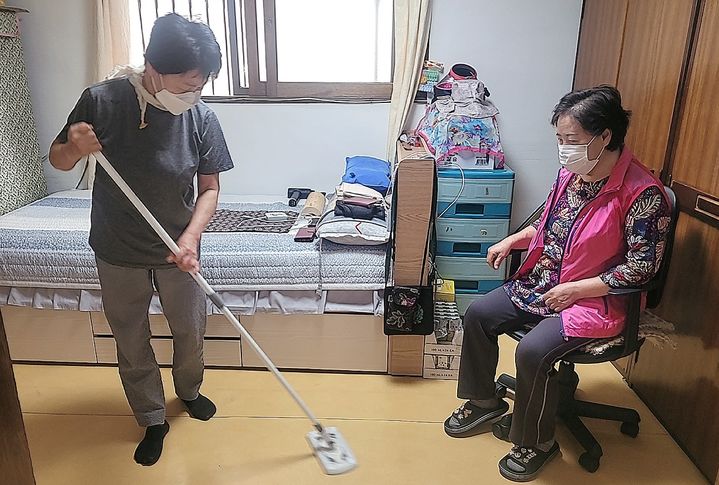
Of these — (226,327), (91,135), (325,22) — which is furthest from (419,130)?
(91,135)

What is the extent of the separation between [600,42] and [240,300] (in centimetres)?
198

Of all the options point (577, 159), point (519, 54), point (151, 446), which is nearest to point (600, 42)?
point (519, 54)

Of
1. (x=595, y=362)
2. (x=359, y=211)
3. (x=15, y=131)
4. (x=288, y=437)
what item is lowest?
(x=288, y=437)

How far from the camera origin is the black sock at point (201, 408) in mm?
2096

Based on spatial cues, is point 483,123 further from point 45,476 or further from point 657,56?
point 45,476

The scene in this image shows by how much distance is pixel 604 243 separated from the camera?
5.65 ft

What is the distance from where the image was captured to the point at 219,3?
2.95 meters

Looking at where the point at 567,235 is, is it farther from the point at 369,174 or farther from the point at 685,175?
the point at 369,174

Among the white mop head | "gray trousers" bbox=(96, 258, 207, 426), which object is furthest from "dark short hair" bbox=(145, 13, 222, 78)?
the white mop head

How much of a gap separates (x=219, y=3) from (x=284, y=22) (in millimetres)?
345

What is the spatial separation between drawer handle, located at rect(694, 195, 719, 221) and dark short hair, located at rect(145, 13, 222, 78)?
1.55 meters

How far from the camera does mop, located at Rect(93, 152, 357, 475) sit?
155 centimetres

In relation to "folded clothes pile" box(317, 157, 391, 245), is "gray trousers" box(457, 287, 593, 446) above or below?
below

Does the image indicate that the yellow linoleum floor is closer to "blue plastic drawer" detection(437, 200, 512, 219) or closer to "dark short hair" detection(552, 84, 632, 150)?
"blue plastic drawer" detection(437, 200, 512, 219)
